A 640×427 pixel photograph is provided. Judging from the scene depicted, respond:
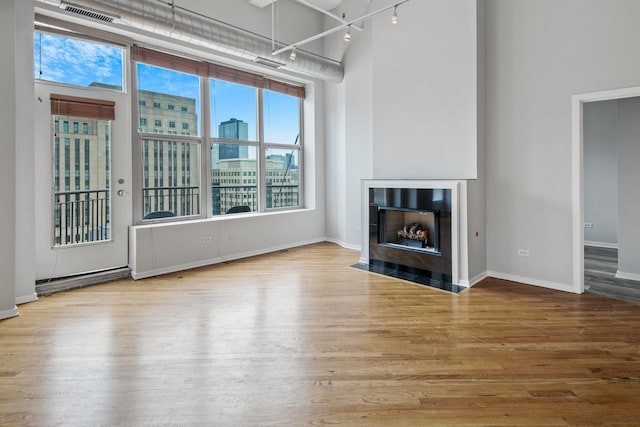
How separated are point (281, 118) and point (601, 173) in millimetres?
6123

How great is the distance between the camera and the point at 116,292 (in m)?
4.04

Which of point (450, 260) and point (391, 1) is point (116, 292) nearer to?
point (450, 260)

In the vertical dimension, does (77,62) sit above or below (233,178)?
above

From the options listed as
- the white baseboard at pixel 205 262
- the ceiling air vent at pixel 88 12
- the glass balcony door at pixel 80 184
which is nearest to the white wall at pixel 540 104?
the white baseboard at pixel 205 262

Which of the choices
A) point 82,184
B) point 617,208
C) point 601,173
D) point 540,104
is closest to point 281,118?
point 82,184

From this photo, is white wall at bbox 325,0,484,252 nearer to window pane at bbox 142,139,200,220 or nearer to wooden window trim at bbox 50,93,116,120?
window pane at bbox 142,139,200,220

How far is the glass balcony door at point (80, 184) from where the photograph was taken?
4.03 m

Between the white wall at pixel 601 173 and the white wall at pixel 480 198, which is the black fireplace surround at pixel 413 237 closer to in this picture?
the white wall at pixel 480 198

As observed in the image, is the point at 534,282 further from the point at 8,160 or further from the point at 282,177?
the point at 8,160

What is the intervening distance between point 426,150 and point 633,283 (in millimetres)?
2978

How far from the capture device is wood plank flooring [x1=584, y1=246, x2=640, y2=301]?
12.6 ft

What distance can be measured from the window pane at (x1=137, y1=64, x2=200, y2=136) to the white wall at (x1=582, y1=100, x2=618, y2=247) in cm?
690

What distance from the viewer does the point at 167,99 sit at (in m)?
5.13

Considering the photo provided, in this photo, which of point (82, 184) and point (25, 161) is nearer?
point (25, 161)
